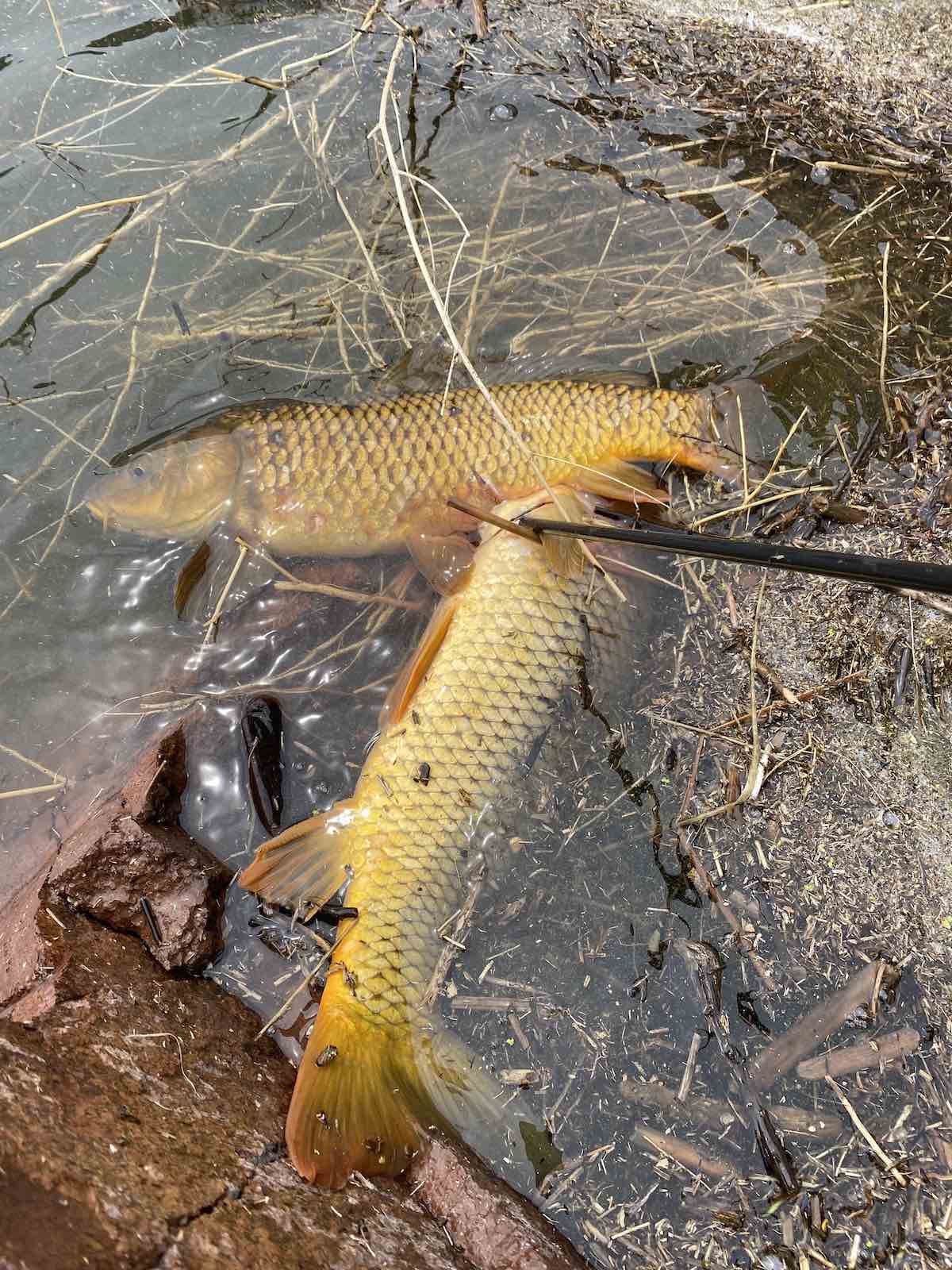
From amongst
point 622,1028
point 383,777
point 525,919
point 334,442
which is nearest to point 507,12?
point 334,442

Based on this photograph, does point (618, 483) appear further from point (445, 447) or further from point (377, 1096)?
point (377, 1096)

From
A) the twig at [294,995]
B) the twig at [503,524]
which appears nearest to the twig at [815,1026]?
the twig at [294,995]

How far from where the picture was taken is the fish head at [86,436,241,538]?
118 inches

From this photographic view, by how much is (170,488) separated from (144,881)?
1390 millimetres

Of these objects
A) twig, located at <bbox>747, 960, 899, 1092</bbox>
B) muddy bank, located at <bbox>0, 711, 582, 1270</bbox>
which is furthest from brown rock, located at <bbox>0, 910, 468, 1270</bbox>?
twig, located at <bbox>747, 960, 899, 1092</bbox>

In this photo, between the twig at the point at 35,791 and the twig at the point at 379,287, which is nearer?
the twig at the point at 35,791

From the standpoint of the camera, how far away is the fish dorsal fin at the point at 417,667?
104 inches

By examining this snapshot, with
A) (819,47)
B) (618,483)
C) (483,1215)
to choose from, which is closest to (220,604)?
(618,483)

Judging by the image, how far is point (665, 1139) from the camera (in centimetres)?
218

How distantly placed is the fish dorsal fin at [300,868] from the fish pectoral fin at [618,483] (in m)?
1.46

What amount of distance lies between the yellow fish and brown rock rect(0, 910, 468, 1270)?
14 centimetres

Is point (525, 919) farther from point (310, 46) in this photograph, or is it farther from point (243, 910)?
point (310, 46)

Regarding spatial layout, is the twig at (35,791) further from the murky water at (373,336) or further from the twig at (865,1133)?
the twig at (865,1133)

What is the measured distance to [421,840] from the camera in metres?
2.42
